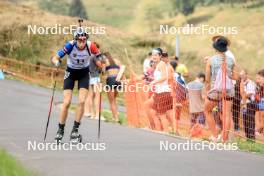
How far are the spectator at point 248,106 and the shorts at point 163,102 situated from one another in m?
1.49

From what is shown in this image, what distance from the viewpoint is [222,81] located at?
15.0 metres

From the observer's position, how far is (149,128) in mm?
18188

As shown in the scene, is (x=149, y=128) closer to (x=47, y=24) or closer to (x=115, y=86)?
(x=115, y=86)

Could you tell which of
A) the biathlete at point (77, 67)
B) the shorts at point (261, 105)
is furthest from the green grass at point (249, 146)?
the biathlete at point (77, 67)

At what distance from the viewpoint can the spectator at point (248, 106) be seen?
51.2 ft

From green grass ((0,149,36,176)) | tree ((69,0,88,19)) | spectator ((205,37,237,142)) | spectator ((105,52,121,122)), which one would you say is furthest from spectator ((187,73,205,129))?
tree ((69,0,88,19))

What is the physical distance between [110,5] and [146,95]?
366 feet

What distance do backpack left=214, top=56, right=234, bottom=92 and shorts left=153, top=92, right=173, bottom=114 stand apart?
88.3 inches

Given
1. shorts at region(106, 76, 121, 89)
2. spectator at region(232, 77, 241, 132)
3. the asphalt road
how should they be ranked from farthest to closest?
shorts at region(106, 76, 121, 89) → spectator at region(232, 77, 241, 132) → the asphalt road

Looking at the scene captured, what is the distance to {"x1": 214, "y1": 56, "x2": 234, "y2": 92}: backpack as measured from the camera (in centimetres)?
1498

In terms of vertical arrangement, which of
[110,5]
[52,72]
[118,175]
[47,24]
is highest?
[110,5]

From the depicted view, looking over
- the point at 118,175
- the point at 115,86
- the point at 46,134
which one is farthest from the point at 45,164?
the point at 115,86

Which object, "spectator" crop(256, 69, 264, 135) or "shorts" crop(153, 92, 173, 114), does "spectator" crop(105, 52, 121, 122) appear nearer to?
"shorts" crop(153, 92, 173, 114)

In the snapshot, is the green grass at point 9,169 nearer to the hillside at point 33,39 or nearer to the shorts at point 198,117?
the shorts at point 198,117
